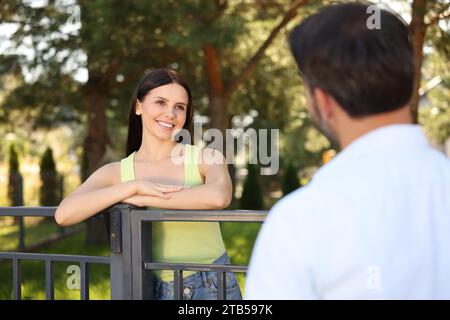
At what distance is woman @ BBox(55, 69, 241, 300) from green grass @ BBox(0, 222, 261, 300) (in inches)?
A: 27.9

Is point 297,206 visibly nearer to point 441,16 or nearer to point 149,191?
point 149,191

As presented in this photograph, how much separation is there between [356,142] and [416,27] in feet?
20.6

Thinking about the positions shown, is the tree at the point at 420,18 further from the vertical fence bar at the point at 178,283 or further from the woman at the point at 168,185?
the vertical fence bar at the point at 178,283

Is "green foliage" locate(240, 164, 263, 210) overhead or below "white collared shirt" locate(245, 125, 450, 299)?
overhead

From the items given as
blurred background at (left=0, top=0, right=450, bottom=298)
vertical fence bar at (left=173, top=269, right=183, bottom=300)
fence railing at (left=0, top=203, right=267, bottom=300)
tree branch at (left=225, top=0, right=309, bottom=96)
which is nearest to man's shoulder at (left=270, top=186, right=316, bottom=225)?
fence railing at (left=0, top=203, right=267, bottom=300)

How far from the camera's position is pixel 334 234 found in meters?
0.99

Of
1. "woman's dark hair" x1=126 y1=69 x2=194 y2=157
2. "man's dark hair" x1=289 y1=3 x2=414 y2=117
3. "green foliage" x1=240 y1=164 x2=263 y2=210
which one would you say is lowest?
"man's dark hair" x1=289 y1=3 x2=414 y2=117

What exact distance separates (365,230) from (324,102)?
0.23m

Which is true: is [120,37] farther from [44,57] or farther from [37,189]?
[37,189]

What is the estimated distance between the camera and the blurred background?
8.17m

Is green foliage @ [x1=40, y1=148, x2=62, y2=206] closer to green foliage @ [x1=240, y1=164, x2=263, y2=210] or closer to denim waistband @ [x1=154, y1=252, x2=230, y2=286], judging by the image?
green foliage @ [x1=240, y1=164, x2=263, y2=210]

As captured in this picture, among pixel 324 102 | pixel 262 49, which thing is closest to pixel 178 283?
pixel 324 102

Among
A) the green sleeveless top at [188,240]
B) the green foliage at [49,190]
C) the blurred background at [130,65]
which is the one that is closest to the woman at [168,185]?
the green sleeveless top at [188,240]
